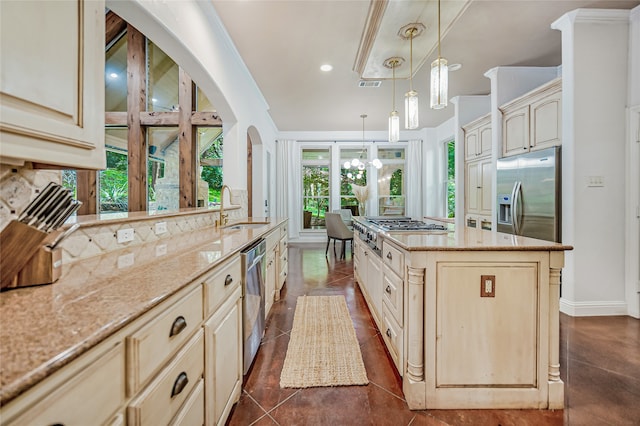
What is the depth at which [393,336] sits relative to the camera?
194 cm

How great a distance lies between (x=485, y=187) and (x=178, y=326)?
4.82 m

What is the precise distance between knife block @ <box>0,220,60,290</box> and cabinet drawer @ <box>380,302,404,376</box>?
1.69m

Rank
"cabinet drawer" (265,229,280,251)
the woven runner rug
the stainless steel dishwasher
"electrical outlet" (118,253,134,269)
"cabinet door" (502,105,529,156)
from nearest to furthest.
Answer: "electrical outlet" (118,253,134,269) → the stainless steel dishwasher → the woven runner rug → "cabinet drawer" (265,229,280,251) → "cabinet door" (502,105,529,156)

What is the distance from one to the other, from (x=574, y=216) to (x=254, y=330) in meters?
3.12

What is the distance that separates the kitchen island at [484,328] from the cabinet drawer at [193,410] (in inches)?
42.1

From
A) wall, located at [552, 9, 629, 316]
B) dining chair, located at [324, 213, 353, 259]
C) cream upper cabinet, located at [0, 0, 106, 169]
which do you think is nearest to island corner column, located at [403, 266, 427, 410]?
cream upper cabinet, located at [0, 0, 106, 169]

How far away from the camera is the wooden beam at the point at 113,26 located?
4.35 meters

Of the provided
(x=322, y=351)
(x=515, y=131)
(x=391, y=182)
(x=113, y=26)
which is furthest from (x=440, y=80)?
(x=391, y=182)

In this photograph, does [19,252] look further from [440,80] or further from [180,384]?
[440,80]

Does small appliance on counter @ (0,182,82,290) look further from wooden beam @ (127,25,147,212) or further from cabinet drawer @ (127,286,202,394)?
wooden beam @ (127,25,147,212)

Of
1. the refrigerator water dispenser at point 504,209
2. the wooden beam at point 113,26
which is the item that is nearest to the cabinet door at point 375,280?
the refrigerator water dispenser at point 504,209

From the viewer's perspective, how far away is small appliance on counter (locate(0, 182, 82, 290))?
814mm

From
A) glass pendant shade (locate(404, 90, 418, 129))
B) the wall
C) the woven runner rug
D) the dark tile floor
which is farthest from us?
the wall

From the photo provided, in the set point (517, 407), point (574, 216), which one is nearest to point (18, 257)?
point (517, 407)
